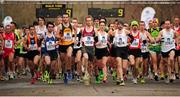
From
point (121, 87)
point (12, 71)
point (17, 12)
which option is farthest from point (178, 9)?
point (121, 87)

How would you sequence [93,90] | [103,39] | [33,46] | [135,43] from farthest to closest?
[33,46], [135,43], [103,39], [93,90]

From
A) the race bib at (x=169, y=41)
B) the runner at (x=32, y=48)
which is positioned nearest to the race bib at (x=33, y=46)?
the runner at (x=32, y=48)

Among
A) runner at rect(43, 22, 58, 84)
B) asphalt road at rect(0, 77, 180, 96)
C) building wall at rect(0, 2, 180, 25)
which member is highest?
building wall at rect(0, 2, 180, 25)

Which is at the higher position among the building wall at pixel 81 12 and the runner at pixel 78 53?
the building wall at pixel 81 12

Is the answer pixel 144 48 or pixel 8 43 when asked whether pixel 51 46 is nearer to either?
pixel 8 43

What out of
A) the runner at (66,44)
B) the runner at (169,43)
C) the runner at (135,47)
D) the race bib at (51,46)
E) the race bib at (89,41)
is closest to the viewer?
the runner at (66,44)

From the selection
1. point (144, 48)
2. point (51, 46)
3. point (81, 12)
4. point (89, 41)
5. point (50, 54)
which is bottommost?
point (50, 54)

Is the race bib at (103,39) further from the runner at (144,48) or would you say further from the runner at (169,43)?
the runner at (169,43)

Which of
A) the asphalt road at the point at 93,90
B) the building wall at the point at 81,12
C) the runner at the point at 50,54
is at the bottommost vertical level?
the asphalt road at the point at 93,90

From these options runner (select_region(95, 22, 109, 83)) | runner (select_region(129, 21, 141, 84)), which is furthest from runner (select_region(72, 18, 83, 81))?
runner (select_region(129, 21, 141, 84))

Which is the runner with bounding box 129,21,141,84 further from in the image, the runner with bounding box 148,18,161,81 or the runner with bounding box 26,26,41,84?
the runner with bounding box 26,26,41,84

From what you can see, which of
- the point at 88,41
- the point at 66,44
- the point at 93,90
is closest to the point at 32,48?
the point at 66,44

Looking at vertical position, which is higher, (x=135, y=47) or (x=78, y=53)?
(x=135, y=47)

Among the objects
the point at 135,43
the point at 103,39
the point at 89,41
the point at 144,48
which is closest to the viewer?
the point at 89,41
